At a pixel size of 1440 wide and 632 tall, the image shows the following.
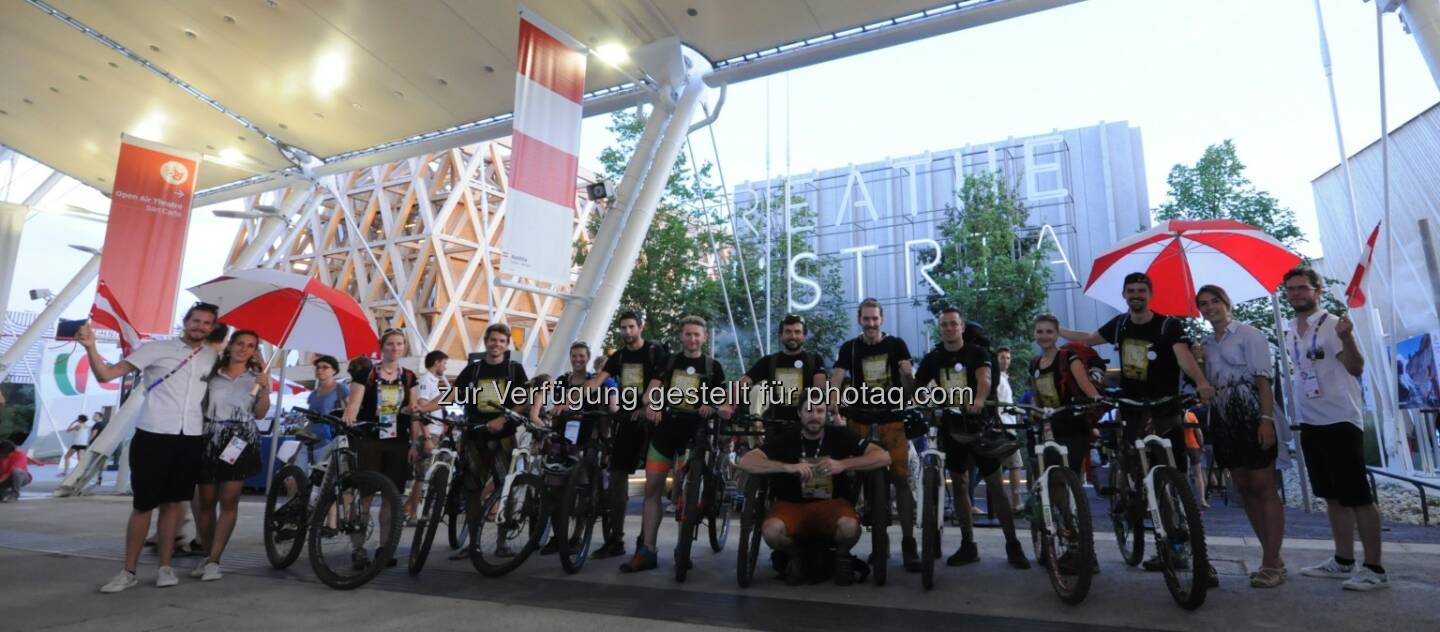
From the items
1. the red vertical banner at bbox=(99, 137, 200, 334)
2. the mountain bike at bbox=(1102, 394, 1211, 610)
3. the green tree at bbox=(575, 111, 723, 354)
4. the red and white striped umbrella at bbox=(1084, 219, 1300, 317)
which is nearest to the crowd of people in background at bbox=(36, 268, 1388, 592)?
the mountain bike at bbox=(1102, 394, 1211, 610)

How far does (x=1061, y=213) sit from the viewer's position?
24.1m

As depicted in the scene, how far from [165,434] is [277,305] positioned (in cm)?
161

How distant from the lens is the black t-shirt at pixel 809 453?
173 inches

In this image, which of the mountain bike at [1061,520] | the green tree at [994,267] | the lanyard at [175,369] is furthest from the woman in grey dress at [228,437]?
the green tree at [994,267]

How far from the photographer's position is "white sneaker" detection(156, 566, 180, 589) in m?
4.25

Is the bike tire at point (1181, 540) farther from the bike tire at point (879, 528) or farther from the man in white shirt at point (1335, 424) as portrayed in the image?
the bike tire at point (879, 528)

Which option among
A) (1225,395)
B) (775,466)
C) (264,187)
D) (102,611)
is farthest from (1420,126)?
(264,187)

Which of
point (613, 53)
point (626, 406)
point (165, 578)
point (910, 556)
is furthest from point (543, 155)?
point (910, 556)

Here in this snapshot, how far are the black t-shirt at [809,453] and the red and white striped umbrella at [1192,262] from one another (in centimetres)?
221

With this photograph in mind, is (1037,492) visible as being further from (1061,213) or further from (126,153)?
(1061,213)

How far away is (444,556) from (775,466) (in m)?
2.69

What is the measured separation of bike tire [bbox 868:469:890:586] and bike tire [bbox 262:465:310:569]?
3.55 m

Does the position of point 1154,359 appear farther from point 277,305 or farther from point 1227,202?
point 1227,202

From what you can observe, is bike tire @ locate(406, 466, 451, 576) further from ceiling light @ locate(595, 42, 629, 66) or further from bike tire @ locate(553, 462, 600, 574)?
ceiling light @ locate(595, 42, 629, 66)
